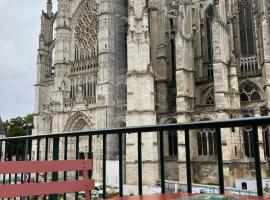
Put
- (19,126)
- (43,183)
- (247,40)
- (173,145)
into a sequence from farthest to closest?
(19,126) → (247,40) → (173,145) → (43,183)

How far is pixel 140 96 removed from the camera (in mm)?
26484

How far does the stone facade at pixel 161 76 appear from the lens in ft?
81.0

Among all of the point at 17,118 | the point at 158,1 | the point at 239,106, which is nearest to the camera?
the point at 239,106

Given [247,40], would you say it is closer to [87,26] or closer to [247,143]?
[247,143]

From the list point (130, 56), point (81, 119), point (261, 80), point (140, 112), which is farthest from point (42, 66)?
point (261, 80)

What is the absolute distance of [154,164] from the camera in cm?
2567

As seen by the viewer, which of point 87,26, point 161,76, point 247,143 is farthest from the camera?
point 87,26

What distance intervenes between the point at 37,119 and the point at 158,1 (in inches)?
679

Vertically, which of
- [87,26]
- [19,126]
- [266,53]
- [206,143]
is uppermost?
A: [87,26]

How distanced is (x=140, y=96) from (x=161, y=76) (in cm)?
406

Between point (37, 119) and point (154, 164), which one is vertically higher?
point (37, 119)

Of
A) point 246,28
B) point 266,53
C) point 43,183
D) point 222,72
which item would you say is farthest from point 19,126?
point 43,183

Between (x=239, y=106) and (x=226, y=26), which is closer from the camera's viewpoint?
(x=239, y=106)

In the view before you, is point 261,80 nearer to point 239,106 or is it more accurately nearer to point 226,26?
point 239,106
